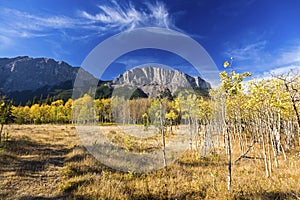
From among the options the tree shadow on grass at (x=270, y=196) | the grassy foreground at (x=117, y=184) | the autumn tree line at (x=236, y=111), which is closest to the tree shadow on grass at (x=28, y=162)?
the grassy foreground at (x=117, y=184)

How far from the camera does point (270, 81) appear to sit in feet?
31.9

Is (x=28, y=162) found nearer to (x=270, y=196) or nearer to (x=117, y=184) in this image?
(x=117, y=184)

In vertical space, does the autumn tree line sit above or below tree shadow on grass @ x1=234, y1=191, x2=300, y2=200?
above

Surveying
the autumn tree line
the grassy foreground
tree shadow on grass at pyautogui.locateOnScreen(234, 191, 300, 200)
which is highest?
the autumn tree line

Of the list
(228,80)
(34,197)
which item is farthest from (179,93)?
(34,197)

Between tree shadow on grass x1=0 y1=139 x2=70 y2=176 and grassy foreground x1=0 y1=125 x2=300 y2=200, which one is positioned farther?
tree shadow on grass x1=0 y1=139 x2=70 y2=176

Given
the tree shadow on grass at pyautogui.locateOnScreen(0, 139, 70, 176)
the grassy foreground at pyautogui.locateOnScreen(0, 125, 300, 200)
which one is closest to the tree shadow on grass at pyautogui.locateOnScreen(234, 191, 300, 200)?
the grassy foreground at pyautogui.locateOnScreen(0, 125, 300, 200)

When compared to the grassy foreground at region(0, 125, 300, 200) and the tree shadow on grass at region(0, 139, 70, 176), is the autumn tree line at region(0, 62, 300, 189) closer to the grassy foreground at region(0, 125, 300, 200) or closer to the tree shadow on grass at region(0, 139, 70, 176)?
the grassy foreground at region(0, 125, 300, 200)

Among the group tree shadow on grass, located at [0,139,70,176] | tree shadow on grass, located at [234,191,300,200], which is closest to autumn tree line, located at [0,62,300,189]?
tree shadow on grass, located at [234,191,300,200]

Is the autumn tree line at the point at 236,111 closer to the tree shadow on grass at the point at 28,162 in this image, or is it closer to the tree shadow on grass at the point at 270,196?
the tree shadow on grass at the point at 270,196

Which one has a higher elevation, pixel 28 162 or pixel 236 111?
pixel 236 111

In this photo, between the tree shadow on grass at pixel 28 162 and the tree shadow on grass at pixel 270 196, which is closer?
the tree shadow on grass at pixel 270 196

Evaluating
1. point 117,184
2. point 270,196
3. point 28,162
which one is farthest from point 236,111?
point 28,162

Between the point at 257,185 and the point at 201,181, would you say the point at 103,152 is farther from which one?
the point at 257,185
